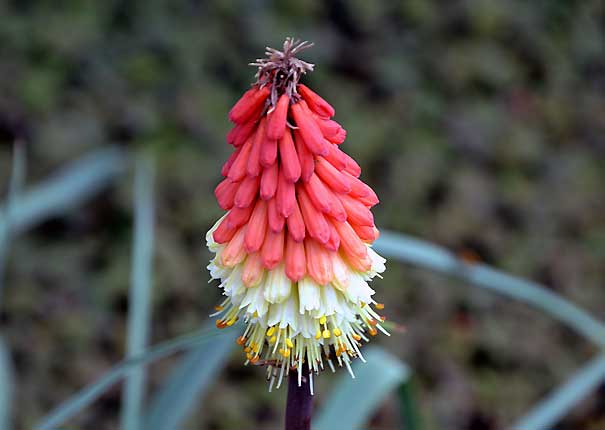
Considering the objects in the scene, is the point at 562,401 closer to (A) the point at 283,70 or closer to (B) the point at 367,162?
(A) the point at 283,70

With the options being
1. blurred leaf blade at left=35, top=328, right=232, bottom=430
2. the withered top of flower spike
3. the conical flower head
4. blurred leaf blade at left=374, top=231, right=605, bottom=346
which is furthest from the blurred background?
the withered top of flower spike

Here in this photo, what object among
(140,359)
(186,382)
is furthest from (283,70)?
(186,382)

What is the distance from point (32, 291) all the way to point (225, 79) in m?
1.23

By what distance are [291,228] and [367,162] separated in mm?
2600

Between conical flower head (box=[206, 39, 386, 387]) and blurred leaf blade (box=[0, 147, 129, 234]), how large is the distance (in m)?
1.32

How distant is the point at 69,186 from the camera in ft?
9.53

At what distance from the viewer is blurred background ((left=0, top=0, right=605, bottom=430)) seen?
3.42 m

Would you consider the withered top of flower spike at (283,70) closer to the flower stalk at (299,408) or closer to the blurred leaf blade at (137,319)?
the flower stalk at (299,408)

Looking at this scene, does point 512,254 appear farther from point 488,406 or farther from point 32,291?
point 32,291

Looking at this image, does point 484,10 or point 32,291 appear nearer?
point 32,291

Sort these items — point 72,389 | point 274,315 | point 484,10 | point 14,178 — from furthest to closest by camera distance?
point 484,10 → point 72,389 → point 14,178 → point 274,315

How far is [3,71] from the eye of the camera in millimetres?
3426

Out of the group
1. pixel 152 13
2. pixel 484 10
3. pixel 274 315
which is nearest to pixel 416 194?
pixel 484 10

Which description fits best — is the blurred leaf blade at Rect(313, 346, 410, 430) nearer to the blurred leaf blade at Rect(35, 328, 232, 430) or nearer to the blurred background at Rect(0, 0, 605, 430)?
the blurred leaf blade at Rect(35, 328, 232, 430)
